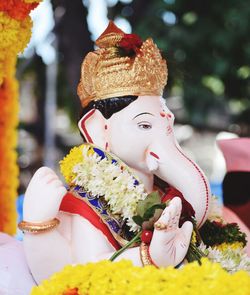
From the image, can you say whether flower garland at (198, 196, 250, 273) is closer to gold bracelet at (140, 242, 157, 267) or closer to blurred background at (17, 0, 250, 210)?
gold bracelet at (140, 242, 157, 267)

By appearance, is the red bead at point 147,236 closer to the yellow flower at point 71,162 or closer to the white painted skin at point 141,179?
the white painted skin at point 141,179

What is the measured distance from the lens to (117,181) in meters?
1.67

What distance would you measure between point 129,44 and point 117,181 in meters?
0.39

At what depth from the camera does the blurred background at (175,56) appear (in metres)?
4.81

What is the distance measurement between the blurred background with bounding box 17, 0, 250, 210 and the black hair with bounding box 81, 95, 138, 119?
2393mm

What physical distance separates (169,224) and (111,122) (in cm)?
40

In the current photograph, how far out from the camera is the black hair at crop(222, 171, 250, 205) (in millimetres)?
2533

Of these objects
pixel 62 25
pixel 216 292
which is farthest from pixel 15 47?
pixel 62 25

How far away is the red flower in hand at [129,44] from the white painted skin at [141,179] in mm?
139

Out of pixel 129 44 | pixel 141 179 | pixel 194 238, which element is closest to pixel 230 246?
pixel 194 238

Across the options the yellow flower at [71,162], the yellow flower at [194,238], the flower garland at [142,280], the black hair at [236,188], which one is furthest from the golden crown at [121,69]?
the black hair at [236,188]

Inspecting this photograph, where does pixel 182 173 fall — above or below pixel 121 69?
below

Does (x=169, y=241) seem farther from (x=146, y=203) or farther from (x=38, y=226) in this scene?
(x=38, y=226)

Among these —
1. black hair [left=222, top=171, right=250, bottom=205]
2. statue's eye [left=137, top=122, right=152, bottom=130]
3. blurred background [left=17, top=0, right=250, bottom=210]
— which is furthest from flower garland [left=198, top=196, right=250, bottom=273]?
blurred background [left=17, top=0, right=250, bottom=210]
